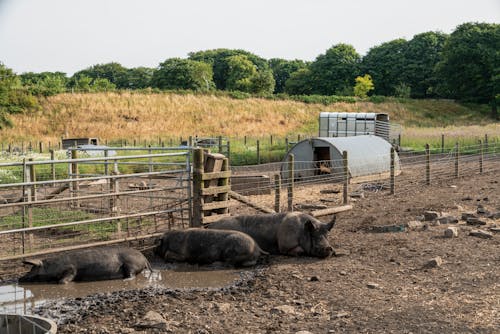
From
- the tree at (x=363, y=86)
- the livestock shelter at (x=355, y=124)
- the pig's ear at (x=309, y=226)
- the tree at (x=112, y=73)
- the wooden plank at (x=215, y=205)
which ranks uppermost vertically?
the tree at (x=112, y=73)

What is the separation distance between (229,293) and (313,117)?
159ft

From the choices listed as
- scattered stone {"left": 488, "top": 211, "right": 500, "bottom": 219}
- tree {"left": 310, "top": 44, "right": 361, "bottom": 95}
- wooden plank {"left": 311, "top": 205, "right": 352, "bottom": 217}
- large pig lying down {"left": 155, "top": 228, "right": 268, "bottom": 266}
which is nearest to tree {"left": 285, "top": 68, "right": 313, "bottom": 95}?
tree {"left": 310, "top": 44, "right": 361, "bottom": 95}

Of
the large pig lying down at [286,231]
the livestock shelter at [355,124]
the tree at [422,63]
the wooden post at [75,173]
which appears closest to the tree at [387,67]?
the tree at [422,63]

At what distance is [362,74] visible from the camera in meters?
84.1

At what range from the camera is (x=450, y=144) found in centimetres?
3209

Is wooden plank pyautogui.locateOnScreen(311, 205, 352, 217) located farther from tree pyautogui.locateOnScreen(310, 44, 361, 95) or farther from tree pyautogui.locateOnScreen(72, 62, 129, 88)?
tree pyautogui.locateOnScreen(72, 62, 129, 88)

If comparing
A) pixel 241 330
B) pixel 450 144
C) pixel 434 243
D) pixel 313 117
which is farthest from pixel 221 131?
pixel 241 330

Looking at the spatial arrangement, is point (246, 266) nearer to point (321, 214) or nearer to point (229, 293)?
point (229, 293)

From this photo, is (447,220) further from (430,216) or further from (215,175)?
(215,175)

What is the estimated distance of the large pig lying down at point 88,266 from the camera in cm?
804

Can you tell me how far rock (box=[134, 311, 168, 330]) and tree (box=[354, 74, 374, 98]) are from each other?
231 ft

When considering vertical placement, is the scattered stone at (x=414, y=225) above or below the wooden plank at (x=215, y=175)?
below

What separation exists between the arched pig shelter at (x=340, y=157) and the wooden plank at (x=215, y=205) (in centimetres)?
899

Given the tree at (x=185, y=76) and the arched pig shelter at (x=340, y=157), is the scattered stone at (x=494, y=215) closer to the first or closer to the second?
the arched pig shelter at (x=340, y=157)
